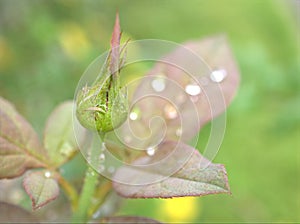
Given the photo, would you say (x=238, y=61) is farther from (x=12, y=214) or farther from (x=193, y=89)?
(x=12, y=214)

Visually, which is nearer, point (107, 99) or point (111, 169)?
point (107, 99)

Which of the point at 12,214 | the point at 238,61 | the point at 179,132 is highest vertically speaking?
the point at 238,61

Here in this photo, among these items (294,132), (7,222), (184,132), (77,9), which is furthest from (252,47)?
(7,222)

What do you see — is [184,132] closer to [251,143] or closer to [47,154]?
[47,154]

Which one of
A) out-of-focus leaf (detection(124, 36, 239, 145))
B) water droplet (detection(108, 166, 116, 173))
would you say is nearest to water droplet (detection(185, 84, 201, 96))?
out-of-focus leaf (detection(124, 36, 239, 145))

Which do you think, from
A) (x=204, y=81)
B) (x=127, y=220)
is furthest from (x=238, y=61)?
(x=127, y=220)
